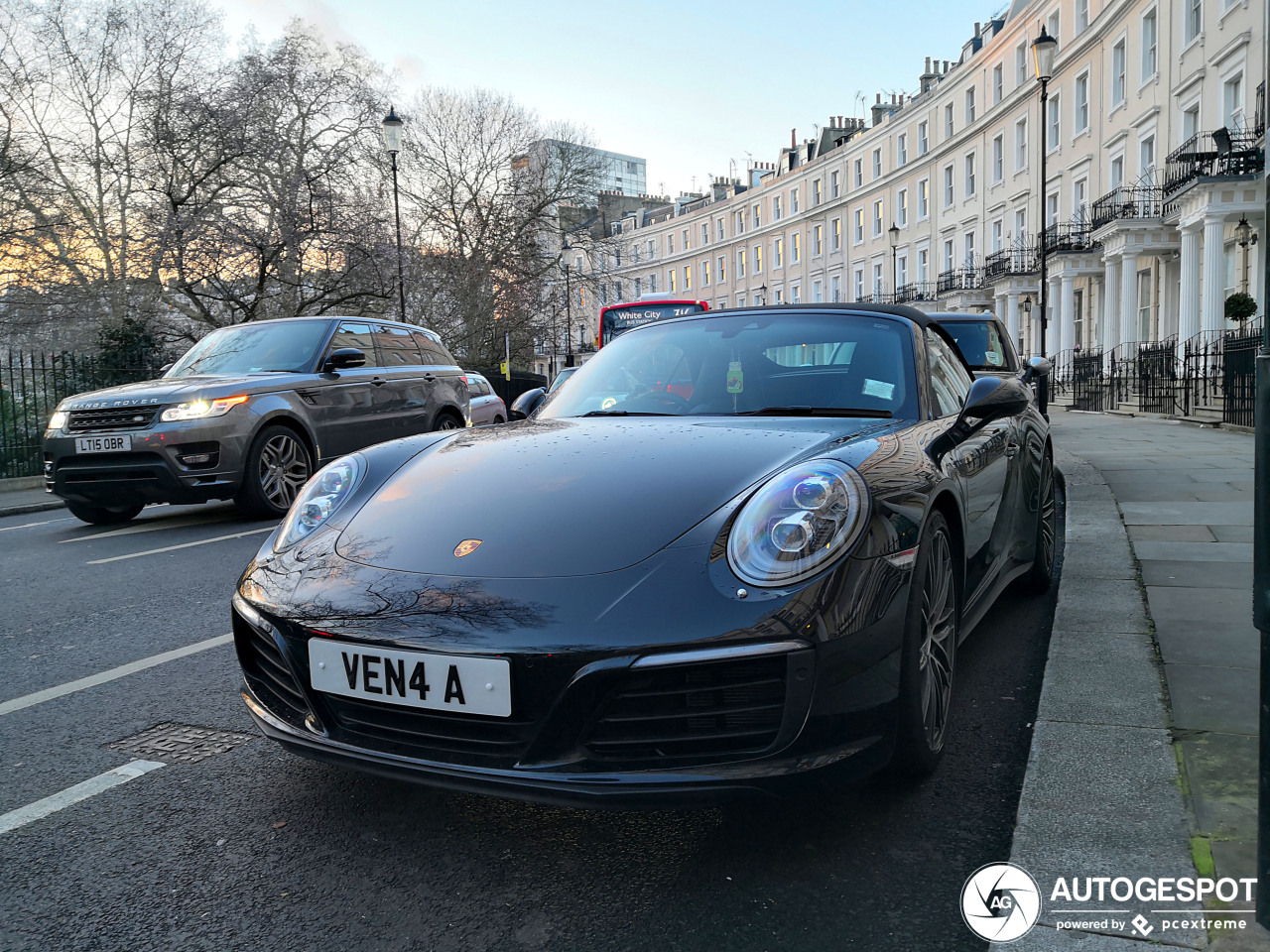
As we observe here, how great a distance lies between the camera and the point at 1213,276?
871 inches

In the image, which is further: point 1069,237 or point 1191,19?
point 1069,237

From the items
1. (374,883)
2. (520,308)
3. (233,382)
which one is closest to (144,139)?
(520,308)

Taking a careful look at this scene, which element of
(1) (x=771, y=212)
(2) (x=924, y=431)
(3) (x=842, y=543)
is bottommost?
(3) (x=842, y=543)

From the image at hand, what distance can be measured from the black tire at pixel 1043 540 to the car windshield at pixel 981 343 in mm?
4694

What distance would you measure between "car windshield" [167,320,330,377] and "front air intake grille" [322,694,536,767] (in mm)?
6986

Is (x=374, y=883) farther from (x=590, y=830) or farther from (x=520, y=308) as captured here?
(x=520, y=308)

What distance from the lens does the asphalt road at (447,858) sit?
197 centimetres

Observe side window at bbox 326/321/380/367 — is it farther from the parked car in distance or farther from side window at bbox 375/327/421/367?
the parked car in distance

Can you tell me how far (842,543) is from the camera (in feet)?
7.23

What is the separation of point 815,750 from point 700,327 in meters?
2.11

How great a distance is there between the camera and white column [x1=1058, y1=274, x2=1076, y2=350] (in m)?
34.2

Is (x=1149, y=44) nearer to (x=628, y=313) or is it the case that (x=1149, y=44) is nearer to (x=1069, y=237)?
(x=1069, y=237)

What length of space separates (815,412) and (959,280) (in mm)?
47079

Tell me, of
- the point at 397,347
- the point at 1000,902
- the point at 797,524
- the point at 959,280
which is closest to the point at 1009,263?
the point at 959,280
